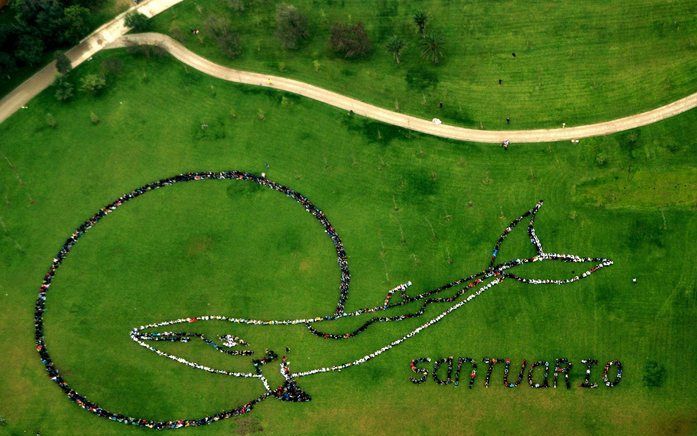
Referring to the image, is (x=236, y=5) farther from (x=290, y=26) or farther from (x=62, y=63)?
(x=62, y=63)

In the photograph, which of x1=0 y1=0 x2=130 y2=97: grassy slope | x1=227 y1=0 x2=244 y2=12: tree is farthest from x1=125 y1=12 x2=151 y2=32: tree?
x1=227 y1=0 x2=244 y2=12: tree

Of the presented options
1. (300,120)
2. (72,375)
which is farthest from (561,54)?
(72,375)

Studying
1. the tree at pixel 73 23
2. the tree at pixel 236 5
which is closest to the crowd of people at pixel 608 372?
the tree at pixel 236 5

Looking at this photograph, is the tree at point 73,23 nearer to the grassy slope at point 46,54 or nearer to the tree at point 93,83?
the grassy slope at point 46,54

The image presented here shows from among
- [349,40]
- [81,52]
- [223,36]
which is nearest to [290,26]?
[349,40]

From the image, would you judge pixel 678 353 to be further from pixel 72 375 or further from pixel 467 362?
pixel 72 375
